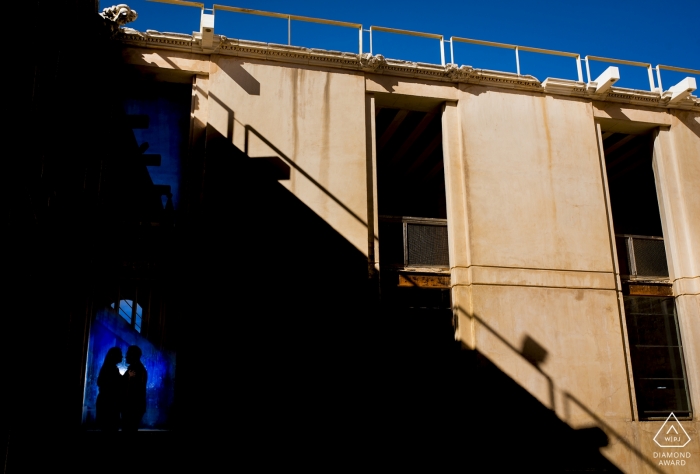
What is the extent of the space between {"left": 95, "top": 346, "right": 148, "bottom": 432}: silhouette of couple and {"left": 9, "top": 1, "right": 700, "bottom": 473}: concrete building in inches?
19.2

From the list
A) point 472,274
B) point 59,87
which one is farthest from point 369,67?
point 59,87

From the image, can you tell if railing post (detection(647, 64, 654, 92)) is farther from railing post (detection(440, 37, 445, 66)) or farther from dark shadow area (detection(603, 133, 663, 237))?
railing post (detection(440, 37, 445, 66))

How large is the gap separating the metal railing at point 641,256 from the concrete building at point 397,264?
0.05 metres


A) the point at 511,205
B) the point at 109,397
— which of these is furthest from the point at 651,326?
the point at 109,397

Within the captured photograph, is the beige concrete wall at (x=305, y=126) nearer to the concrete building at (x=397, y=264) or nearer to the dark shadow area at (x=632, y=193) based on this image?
the concrete building at (x=397, y=264)

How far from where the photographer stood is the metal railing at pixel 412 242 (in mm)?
13227

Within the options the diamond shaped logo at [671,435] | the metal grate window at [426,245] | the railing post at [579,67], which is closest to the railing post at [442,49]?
the railing post at [579,67]

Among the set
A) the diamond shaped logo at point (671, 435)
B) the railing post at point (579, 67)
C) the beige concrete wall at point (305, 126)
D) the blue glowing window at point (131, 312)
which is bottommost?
the diamond shaped logo at point (671, 435)

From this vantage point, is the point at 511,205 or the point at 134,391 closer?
the point at 134,391

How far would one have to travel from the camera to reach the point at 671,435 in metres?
12.6

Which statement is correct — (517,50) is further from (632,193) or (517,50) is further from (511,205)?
(632,193)

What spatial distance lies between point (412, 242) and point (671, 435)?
21.8ft

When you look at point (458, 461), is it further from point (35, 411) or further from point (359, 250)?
point (35, 411)

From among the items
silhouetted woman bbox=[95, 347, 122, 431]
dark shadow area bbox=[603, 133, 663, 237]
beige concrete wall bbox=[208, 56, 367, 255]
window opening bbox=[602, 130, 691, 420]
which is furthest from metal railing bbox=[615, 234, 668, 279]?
silhouetted woman bbox=[95, 347, 122, 431]
